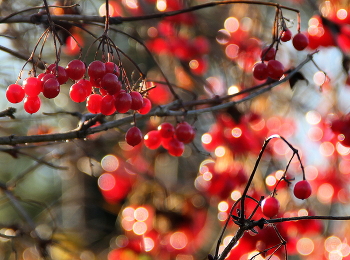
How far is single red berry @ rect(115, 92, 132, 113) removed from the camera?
1425 mm

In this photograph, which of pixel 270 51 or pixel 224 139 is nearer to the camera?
pixel 270 51

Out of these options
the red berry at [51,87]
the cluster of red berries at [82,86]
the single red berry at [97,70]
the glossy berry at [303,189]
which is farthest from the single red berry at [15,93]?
the glossy berry at [303,189]

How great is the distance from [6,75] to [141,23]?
4.52ft

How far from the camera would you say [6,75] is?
3.29 metres

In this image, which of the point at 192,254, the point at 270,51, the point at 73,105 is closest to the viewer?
the point at 270,51

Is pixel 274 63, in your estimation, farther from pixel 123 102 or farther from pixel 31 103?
pixel 31 103

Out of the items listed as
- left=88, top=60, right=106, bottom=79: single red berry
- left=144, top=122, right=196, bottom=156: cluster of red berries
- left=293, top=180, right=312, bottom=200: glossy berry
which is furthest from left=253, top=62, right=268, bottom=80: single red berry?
left=88, top=60, right=106, bottom=79: single red berry

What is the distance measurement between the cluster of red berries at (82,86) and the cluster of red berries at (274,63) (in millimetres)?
698

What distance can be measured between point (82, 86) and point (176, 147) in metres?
0.71

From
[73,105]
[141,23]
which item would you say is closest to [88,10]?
Result: [141,23]

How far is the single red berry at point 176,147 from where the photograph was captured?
2051 mm

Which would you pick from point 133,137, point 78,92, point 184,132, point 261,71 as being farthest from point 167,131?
point 78,92

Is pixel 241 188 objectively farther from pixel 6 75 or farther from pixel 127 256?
pixel 6 75

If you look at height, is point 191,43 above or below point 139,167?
above
